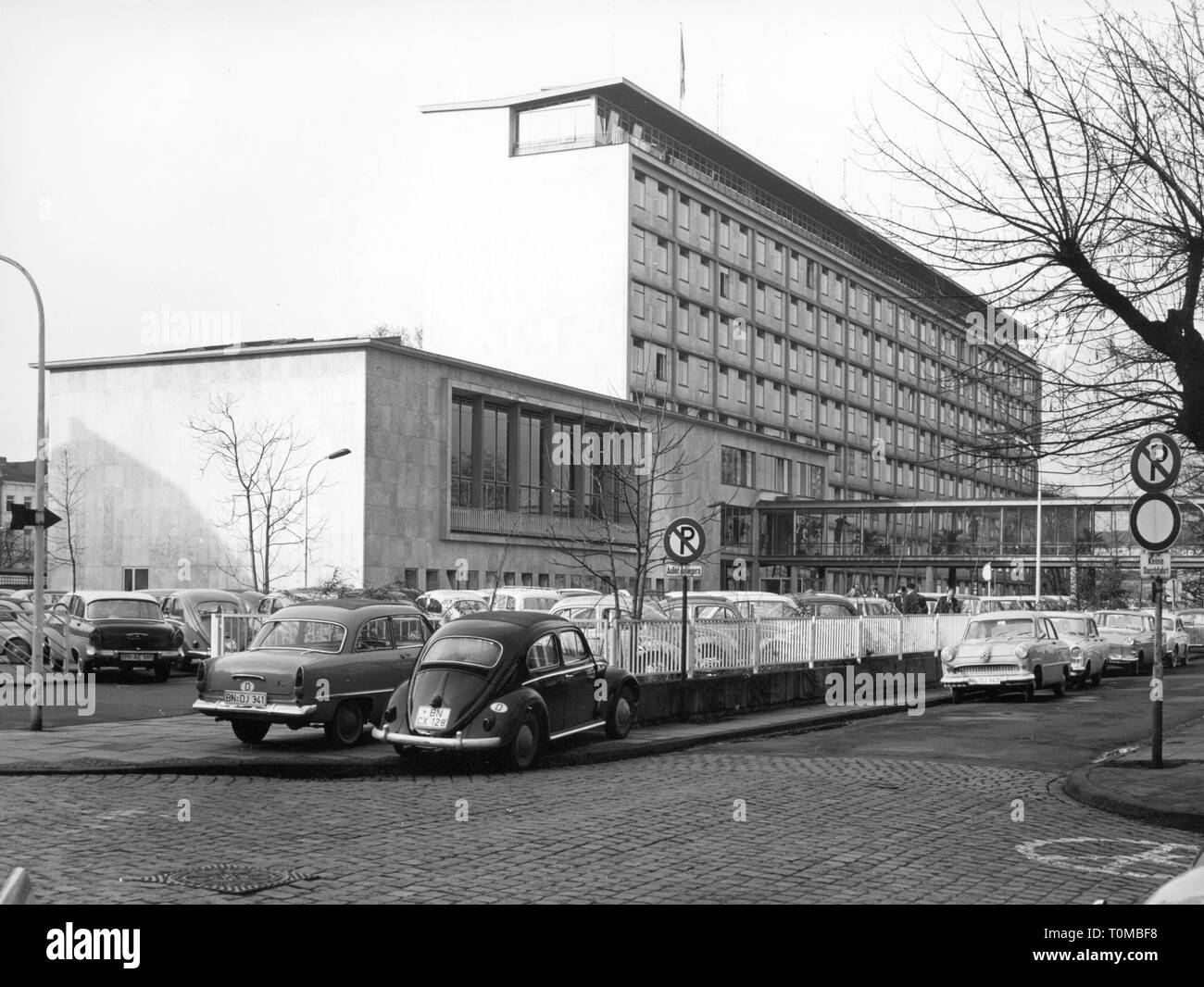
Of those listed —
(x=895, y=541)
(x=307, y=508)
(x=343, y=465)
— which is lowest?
(x=895, y=541)

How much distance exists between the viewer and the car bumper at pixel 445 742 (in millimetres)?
14242

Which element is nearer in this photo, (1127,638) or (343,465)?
(1127,638)

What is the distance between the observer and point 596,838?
392 inches

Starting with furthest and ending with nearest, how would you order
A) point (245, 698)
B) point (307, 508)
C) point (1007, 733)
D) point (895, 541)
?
point (895, 541)
point (307, 508)
point (1007, 733)
point (245, 698)

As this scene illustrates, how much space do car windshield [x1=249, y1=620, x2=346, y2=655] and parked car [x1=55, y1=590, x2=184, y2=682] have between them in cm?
1073

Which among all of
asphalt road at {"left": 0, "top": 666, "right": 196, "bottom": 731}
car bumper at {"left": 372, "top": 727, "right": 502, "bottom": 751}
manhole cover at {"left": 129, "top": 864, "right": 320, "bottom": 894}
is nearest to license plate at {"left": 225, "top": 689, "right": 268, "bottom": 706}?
car bumper at {"left": 372, "top": 727, "right": 502, "bottom": 751}

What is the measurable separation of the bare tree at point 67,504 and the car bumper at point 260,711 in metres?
47.2

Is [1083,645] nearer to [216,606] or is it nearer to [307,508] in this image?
[216,606]

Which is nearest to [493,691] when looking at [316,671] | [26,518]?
[316,671]

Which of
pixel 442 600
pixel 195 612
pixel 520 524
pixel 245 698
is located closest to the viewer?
pixel 245 698

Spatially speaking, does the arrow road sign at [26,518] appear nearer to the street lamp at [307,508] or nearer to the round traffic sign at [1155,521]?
the round traffic sign at [1155,521]

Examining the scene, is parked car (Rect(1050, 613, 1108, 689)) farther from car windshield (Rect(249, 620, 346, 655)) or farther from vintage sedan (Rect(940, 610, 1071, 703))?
car windshield (Rect(249, 620, 346, 655))

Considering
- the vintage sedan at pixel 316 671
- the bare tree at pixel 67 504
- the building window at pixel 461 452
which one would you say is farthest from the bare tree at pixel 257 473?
the vintage sedan at pixel 316 671

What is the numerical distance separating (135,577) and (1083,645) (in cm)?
4360
